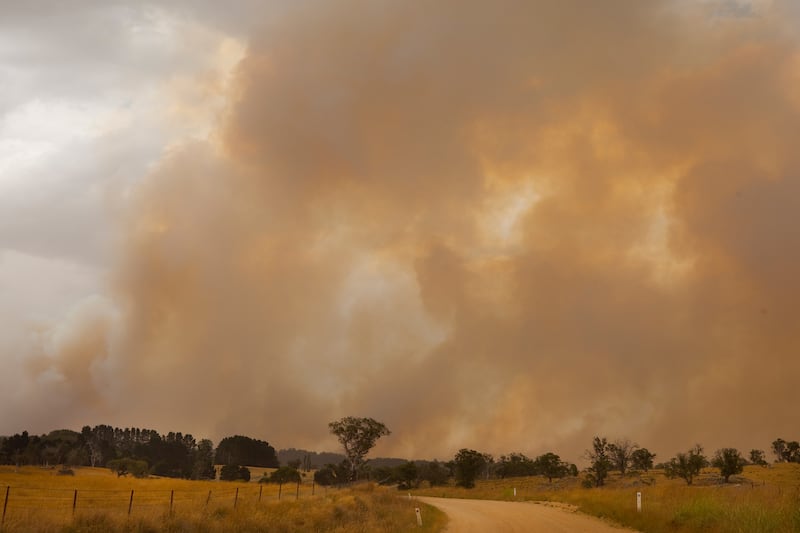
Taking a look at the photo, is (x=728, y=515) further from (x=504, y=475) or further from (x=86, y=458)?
(x=86, y=458)

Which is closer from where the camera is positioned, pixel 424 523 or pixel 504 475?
pixel 424 523

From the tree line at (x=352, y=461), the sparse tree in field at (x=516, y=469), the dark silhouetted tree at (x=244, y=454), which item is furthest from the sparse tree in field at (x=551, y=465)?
the dark silhouetted tree at (x=244, y=454)

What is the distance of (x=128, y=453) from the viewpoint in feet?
605

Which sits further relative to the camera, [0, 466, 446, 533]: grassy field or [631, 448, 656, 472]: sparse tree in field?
[631, 448, 656, 472]: sparse tree in field

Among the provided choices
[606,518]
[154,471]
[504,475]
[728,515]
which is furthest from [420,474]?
[728,515]

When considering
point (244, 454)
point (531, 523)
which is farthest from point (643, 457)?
point (244, 454)

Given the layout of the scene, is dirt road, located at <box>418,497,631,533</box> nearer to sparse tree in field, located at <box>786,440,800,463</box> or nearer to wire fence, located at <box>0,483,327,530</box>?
wire fence, located at <box>0,483,327,530</box>

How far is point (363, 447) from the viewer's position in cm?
11919

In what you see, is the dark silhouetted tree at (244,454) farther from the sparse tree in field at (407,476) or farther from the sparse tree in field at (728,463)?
the sparse tree in field at (728,463)

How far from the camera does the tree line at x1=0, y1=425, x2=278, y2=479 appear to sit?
14575 centimetres

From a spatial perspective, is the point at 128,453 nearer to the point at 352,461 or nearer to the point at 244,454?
the point at 244,454

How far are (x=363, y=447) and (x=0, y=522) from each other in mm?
106317

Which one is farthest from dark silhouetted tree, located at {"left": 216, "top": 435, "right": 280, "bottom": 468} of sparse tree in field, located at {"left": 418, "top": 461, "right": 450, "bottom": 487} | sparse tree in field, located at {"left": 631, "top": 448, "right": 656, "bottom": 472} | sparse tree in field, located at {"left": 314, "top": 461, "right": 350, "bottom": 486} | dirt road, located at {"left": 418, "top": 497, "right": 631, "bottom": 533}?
dirt road, located at {"left": 418, "top": 497, "right": 631, "bottom": 533}

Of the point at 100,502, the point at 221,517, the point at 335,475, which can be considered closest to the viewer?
the point at 221,517
